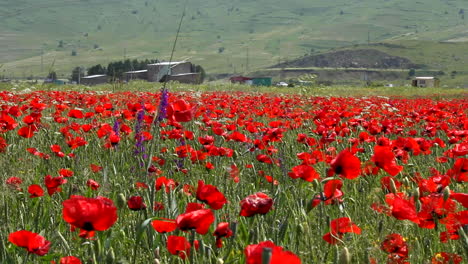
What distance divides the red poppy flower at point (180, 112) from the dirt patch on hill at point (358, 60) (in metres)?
148

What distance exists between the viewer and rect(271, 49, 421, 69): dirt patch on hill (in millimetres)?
147500

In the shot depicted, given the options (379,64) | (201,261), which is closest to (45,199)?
(201,261)

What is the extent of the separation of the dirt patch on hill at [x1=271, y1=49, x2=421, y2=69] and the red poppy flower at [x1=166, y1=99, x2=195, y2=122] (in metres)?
148

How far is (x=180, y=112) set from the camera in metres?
2.31

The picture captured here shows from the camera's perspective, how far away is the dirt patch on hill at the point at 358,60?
147500 millimetres

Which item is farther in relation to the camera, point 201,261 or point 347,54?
point 347,54

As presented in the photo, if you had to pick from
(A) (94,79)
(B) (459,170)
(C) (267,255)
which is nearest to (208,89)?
(B) (459,170)

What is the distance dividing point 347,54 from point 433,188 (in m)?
155

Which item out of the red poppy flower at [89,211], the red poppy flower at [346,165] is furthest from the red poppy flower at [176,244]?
the red poppy flower at [346,165]

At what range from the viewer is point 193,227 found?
5.34ft

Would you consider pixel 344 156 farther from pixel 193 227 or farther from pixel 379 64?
pixel 379 64

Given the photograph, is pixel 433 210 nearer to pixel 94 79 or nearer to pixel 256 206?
pixel 256 206

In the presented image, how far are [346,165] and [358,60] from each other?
500 feet

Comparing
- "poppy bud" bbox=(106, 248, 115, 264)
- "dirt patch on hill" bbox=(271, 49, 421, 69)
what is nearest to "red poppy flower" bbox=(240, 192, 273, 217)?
"poppy bud" bbox=(106, 248, 115, 264)
